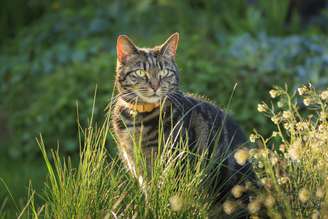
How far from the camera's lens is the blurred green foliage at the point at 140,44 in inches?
314

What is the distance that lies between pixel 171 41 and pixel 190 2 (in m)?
5.88

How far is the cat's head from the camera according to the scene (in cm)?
471

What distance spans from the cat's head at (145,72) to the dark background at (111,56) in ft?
6.34

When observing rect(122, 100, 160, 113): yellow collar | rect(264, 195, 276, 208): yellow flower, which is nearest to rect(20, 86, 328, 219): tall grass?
rect(264, 195, 276, 208): yellow flower

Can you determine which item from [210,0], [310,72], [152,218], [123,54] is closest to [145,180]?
[152,218]

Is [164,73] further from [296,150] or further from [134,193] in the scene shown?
[296,150]

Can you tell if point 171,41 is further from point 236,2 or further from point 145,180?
point 236,2

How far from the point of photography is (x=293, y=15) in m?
10.2

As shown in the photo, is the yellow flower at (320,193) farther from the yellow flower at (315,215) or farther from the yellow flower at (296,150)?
the yellow flower at (296,150)

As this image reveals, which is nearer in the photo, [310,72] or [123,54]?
[123,54]

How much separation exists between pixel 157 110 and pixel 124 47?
0.48 m

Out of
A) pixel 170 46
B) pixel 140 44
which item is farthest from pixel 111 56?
pixel 170 46

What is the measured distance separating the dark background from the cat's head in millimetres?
1932

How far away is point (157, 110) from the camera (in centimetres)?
471
